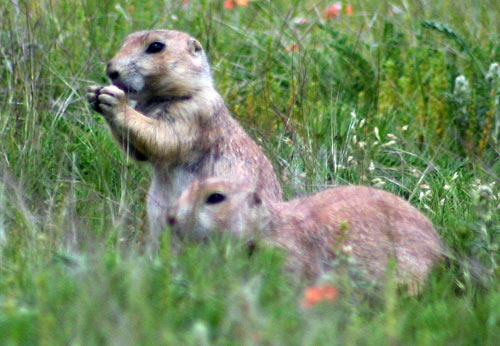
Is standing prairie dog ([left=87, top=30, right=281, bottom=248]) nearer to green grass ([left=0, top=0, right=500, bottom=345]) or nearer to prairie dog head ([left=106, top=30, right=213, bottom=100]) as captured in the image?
prairie dog head ([left=106, top=30, right=213, bottom=100])

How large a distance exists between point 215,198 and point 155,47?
1.27m

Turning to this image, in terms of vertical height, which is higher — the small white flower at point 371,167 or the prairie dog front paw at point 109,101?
the prairie dog front paw at point 109,101

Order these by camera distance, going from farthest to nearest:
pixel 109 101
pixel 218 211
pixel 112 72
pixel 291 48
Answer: pixel 291 48
pixel 112 72
pixel 109 101
pixel 218 211

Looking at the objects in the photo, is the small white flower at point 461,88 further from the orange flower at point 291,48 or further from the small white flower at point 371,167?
the orange flower at point 291,48

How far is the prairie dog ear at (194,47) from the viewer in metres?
5.00

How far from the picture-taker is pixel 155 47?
483 cm

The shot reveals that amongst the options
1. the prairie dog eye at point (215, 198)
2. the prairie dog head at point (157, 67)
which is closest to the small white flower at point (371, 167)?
the prairie dog head at point (157, 67)

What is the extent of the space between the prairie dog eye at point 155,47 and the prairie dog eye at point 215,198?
1232 mm

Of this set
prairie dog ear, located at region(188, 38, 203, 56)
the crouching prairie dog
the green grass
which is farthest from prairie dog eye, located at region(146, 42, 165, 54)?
the crouching prairie dog

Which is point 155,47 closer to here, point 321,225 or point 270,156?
point 270,156

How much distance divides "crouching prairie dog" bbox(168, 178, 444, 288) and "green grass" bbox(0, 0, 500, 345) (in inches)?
6.5

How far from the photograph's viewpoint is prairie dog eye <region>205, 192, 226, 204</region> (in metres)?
3.87

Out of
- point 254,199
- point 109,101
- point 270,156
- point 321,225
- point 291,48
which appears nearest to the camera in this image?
point 254,199

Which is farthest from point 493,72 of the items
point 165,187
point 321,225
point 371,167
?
point 165,187
